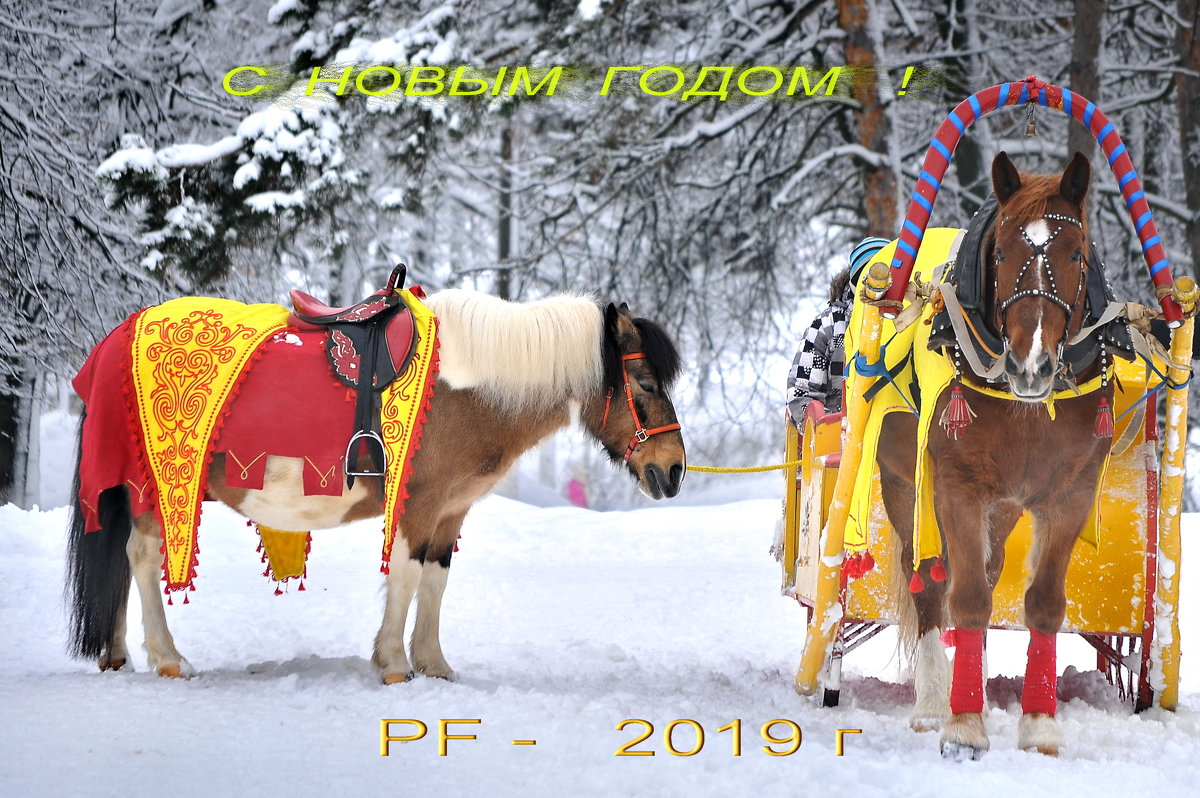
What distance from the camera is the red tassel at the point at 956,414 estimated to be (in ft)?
10.2

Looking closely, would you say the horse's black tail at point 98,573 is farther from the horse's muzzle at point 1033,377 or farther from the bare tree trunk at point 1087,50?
the bare tree trunk at point 1087,50

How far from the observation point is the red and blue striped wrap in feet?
11.2

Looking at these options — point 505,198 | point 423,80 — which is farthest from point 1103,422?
point 505,198

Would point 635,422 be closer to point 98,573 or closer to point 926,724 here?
point 926,724

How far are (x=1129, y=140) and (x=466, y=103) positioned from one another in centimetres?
664

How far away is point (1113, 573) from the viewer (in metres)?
3.98

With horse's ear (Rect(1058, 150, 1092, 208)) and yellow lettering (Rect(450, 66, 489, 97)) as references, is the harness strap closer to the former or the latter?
horse's ear (Rect(1058, 150, 1092, 208))

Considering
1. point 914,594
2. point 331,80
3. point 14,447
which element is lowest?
point 914,594

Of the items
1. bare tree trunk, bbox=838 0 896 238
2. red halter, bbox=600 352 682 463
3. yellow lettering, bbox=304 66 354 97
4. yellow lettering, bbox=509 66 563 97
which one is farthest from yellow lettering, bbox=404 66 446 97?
red halter, bbox=600 352 682 463

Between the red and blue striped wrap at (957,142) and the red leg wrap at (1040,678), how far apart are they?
1123mm

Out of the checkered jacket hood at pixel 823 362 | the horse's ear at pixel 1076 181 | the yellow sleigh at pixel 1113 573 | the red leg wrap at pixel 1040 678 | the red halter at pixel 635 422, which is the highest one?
the horse's ear at pixel 1076 181

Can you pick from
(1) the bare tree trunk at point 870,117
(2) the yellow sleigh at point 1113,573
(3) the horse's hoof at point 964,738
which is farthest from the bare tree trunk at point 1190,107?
(3) the horse's hoof at point 964,738

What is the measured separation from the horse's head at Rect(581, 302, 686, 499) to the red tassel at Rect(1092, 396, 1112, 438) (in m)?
1.71

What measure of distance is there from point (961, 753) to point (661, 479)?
167 cm
